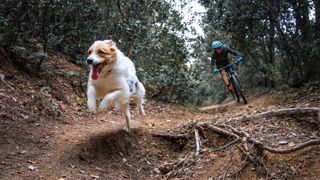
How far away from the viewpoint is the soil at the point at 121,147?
15.9ft

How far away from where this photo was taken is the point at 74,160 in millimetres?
5406

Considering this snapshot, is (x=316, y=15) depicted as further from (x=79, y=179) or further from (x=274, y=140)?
(x=79, y=179)

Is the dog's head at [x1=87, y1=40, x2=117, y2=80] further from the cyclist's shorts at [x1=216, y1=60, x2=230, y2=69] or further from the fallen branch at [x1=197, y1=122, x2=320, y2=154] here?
the cyclist's shorts at [x1=216, y1=60, x2=230, y2=69]

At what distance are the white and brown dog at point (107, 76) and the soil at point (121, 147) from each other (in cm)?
71

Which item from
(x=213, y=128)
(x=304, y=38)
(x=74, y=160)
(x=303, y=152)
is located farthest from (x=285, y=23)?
(x=74, y=160)

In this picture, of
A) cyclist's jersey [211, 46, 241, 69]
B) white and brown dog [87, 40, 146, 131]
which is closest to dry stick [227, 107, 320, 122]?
white and brown dog [87, 40, 146, 131]

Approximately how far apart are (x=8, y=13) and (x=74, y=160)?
493cm

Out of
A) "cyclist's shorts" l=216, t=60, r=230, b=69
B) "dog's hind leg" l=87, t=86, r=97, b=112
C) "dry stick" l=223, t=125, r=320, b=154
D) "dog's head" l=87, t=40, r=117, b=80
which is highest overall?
"cyclist's shorts" l=216, t=60, r=230, b=69

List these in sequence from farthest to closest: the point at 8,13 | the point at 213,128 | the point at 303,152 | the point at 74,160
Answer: the point at 8,13
the point at 213,128
the point at 74,160
the point at 303,152

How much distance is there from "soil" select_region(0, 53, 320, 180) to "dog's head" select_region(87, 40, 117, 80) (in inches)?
47.9

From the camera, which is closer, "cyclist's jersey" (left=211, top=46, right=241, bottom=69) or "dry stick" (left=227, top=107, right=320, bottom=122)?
"dry stick" (left=227, top=107, right=320, bottom=122)

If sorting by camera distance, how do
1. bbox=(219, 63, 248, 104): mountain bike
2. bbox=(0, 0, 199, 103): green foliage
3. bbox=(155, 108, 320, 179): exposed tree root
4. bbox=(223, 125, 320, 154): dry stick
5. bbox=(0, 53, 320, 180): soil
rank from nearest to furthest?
1. bbox=(223, 125, 320, 154): dry stick
2. bbox=(155, 108, 320, 179): exposed tree root
3. bbox=(0, 53, 320, 180): soil
4. bbox=(0, 0, 199, 103): green foliage
5. bbox=(219, 63, 248, 104): mountain bike

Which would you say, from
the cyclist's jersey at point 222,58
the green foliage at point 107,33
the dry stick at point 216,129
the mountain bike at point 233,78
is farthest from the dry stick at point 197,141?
the cyclist's jersey at point 222,58

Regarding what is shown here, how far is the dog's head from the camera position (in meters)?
5.57
